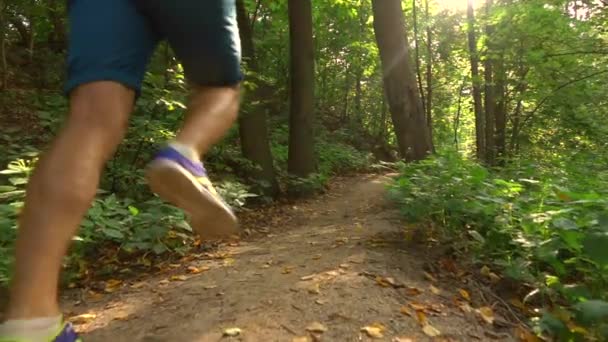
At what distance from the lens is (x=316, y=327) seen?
83.7 inches

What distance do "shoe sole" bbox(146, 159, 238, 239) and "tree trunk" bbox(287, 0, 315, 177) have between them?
22.7 ft

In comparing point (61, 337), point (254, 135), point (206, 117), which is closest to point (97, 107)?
point (206, 117)

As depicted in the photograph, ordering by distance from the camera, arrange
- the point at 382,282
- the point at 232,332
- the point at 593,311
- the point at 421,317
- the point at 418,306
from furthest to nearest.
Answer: the point at 382,282
the point at 418,306
the point at 421,317
the point at 232,332
the point at 593,311

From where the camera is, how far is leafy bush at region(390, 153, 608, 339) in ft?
7.14

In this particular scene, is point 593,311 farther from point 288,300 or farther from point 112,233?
point 112,233

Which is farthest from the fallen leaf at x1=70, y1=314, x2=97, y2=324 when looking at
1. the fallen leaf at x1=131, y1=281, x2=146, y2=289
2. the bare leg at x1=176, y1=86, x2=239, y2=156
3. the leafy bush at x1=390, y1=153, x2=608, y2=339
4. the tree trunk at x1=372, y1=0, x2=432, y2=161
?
the tree trunk at x1=372, y1=0, x2=432, y2=161

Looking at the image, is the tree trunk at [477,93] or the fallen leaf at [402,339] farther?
the tree trunk at [477,93]

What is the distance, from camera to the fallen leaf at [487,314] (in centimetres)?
252

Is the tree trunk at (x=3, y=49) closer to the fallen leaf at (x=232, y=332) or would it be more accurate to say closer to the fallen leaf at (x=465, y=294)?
the fallen leaf at (x=232, y=332)

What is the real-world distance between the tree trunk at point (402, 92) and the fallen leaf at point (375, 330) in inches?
181

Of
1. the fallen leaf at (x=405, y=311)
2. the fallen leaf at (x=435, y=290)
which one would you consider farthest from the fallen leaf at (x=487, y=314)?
the fallen leaf at (x=405, y=311)

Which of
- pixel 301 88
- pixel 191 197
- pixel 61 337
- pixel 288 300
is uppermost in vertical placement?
pixel 301 88

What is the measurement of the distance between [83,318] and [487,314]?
6.86 ft

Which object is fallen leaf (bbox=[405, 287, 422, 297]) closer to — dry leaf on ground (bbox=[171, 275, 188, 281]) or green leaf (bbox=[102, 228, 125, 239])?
dry leaf on ground (bbox=[171, 275, 188, 281])
